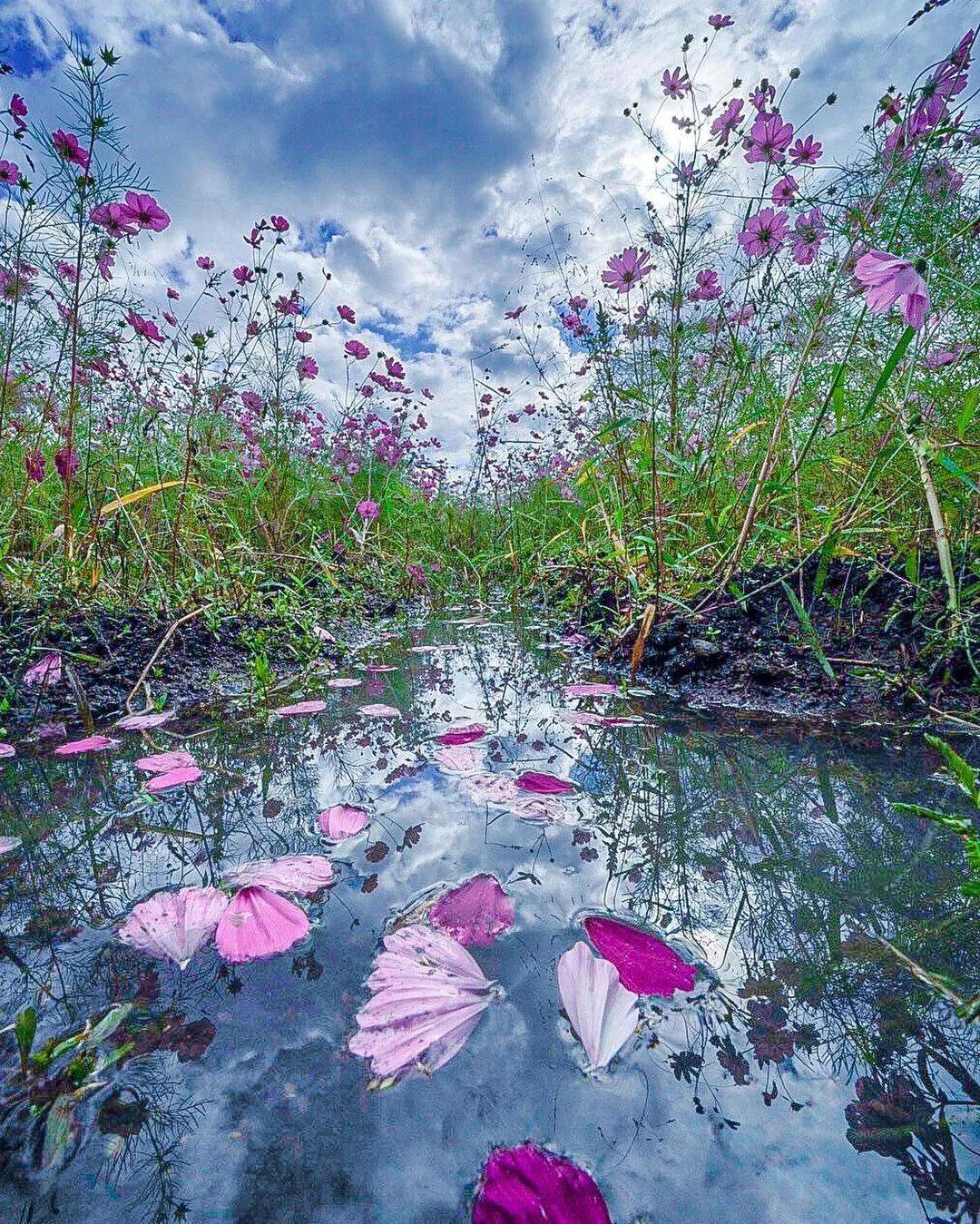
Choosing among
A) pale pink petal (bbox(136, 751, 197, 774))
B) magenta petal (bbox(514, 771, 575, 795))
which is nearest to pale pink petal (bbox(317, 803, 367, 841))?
magenta petal (bbox(514, 771, 575, 795))

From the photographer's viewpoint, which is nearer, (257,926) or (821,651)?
(257,926)

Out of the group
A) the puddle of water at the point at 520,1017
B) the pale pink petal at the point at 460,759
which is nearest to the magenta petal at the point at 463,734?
the pale pink petal at the point at 460,759

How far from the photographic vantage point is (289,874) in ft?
2.00

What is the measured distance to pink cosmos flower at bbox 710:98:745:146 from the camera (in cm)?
155

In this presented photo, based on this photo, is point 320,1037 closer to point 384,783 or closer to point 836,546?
point 384,783

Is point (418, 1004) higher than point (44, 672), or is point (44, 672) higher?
point (44, 672)

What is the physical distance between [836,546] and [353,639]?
1628mm

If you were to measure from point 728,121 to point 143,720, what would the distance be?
2.21 metres

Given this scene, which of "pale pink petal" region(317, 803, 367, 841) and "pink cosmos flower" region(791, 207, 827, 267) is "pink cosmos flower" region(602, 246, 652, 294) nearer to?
"pink cosmos flower" region(791, 207, 827, 267)

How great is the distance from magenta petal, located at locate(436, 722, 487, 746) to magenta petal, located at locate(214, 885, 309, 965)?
1.54ft

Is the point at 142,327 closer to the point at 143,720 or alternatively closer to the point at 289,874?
the point at 143,720

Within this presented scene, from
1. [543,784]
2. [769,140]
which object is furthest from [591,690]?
[769,140]

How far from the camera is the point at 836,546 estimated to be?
143cm

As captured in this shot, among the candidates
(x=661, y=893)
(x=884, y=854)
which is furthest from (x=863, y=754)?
(x=661, y=893)
